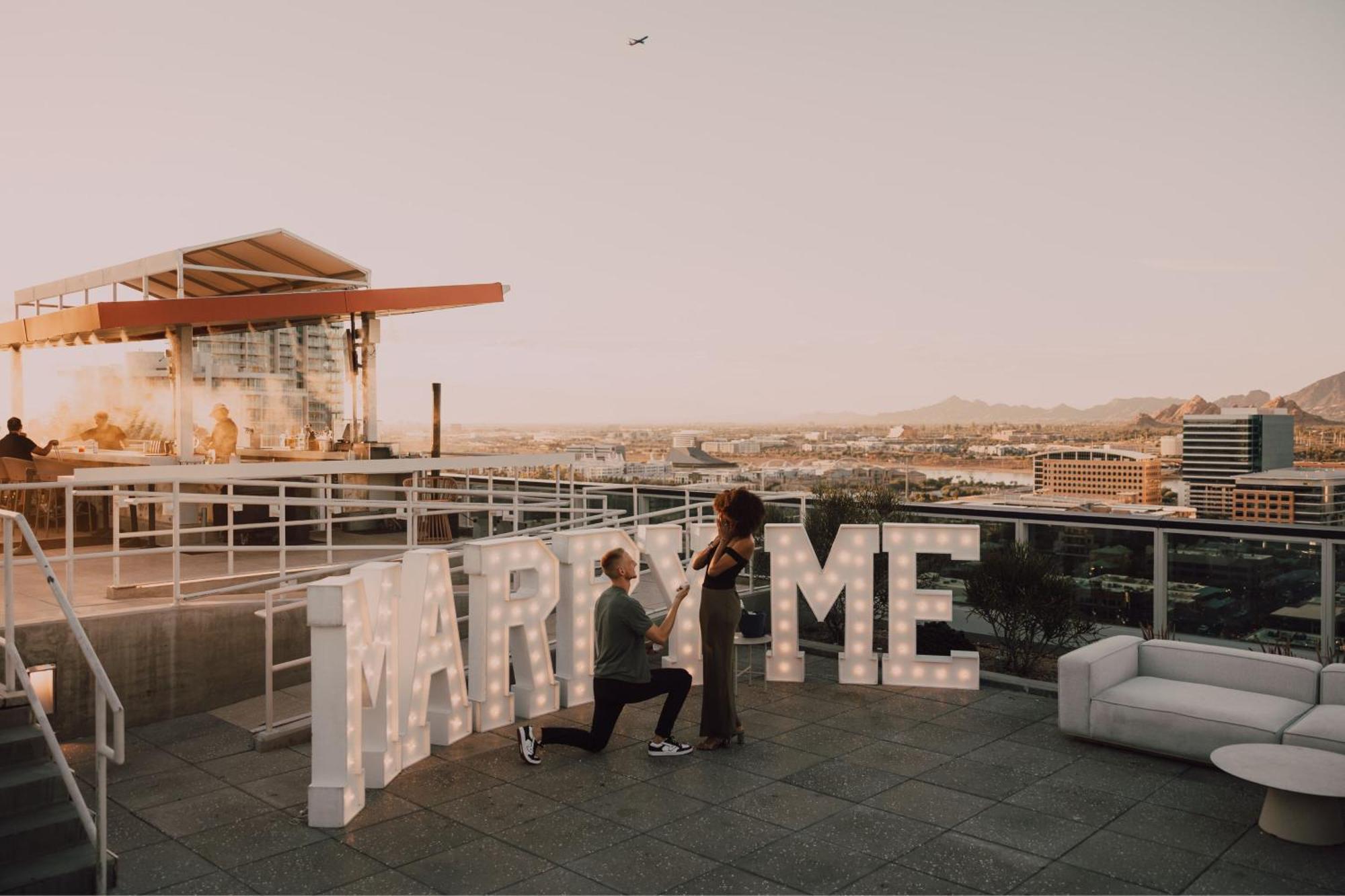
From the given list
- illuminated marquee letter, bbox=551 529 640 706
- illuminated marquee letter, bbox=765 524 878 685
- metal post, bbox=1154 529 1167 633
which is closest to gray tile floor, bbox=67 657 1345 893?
illuminated marquee letter, bbox=551 529 640 706

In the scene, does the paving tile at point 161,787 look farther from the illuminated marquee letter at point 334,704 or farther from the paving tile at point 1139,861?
the paving tile at point 1139,861

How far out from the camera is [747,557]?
721 centimetres

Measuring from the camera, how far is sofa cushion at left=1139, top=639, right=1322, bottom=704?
22.6ft

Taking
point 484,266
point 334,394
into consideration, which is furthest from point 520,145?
point 334,394

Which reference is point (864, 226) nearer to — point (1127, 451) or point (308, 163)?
point (1127, 451)

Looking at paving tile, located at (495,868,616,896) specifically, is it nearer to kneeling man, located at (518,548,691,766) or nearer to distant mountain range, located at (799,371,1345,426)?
kneeling man, located at (518,548,691,766)

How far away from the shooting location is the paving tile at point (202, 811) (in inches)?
219

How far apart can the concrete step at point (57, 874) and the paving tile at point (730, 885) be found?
2.90 m

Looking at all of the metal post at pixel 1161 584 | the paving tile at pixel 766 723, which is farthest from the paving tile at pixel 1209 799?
the metal post at pixel 1161 584

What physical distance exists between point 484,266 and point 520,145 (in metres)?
4.01

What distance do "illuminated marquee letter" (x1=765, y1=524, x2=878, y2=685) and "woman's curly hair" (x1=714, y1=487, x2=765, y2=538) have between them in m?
1.69

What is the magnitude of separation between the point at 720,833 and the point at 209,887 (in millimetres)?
2711

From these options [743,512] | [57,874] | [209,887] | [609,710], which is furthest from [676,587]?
[57,874]

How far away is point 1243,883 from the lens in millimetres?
4793
